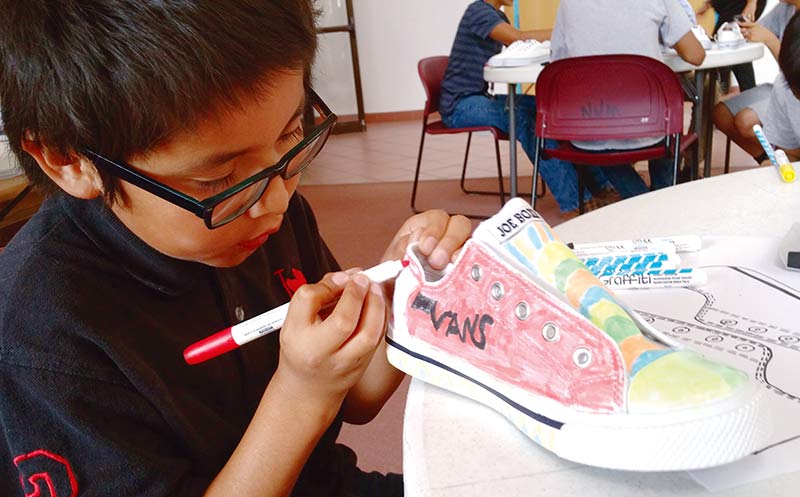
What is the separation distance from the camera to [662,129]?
2.29 meters

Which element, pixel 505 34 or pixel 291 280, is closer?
pixel 291 280

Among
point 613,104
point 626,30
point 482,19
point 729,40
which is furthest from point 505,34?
point 613,104

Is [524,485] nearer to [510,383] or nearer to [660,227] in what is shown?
[510,383]

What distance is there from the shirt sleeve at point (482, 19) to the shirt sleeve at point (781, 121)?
141 cm

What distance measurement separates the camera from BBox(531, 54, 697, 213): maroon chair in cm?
224

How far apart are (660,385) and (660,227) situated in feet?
1.50

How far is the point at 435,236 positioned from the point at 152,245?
0.84 feet

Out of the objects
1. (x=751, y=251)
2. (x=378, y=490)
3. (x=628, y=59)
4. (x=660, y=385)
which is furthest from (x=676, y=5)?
(x=660, y=385)

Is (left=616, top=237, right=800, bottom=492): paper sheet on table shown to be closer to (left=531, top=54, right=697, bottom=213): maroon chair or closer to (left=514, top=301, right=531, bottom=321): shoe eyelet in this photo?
(left=514, top=301, right=531, bottom=321): shoe eyelet

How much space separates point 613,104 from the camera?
2299mm

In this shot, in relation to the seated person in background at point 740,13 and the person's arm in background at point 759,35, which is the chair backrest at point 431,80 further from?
the seated person in background at point 740,13

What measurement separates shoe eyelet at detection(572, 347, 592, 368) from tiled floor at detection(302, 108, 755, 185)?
3453 millimetres

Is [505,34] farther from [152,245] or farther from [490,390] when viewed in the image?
[490,390]

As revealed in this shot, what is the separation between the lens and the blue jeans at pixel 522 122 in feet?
10.0
